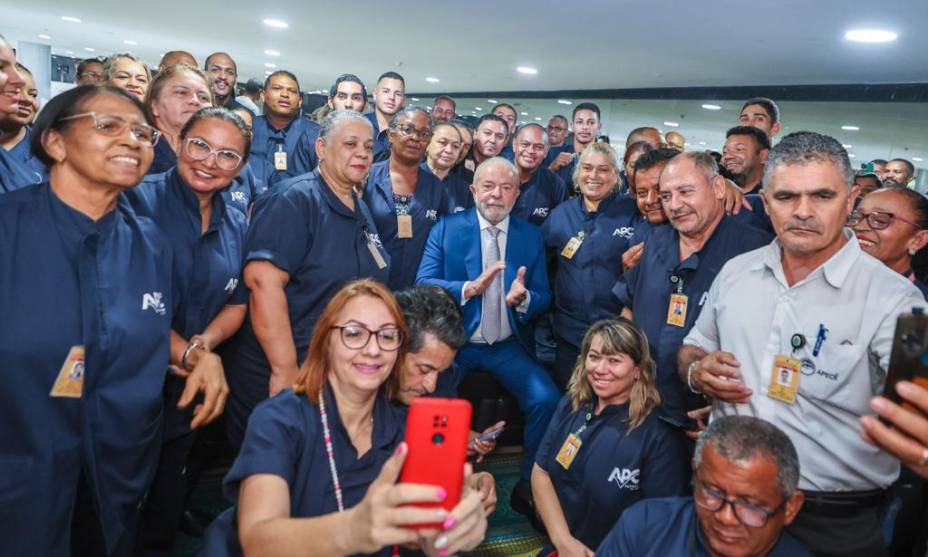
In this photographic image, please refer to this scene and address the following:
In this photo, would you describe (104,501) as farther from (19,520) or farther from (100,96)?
(100,96)

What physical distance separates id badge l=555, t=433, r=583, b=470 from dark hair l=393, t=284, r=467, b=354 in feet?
2.29

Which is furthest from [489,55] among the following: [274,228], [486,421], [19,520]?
[19,520]

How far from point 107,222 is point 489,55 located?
22.1 feet

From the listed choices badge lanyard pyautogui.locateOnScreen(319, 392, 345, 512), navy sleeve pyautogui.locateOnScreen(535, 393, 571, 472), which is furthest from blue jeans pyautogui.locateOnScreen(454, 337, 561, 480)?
badge lanyard pyautogui.locateOnScreen(319, 392, 345, 512)

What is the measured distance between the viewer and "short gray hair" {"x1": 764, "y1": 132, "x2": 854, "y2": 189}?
1.77 metres

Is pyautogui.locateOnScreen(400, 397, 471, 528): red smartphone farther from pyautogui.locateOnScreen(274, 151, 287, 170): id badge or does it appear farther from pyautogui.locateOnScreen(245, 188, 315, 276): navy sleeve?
pyautogui.locateOnScreen(274, 151, 287, 170): id badge

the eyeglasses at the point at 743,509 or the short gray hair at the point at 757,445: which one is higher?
the short gray hair at the point at 757,445

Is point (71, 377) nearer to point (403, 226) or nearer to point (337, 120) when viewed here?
point (337, 120)

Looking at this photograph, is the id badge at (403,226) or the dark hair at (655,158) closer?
→ the dark hair at (655,158)

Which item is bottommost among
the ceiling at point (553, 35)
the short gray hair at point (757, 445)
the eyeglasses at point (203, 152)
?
the short gray hair at point (757, 445)

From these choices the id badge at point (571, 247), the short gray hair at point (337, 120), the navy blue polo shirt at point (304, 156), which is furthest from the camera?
the navy blue polo shirt at point (304, 156)

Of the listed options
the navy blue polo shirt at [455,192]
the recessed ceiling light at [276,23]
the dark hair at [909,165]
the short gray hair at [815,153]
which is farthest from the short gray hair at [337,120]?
the dark hair at [909,165]

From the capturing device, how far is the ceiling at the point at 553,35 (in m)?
4.06

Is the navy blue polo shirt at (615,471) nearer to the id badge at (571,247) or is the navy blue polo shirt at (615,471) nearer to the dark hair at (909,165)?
the id badge at (571,247)
